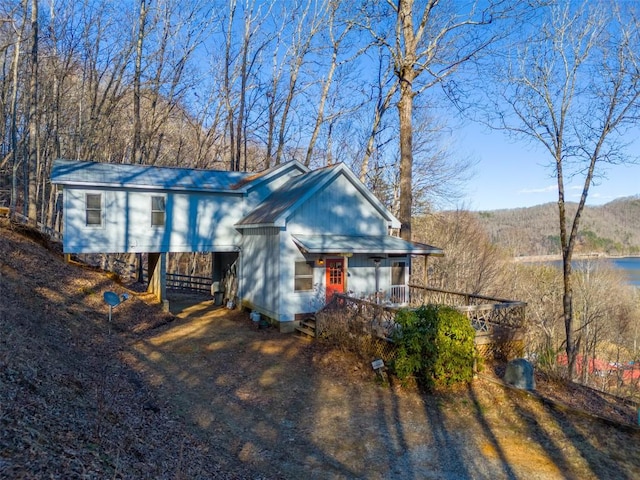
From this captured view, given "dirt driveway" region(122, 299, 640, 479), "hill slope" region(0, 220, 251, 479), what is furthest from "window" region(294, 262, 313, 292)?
"hill slope" region(0, 220, 251, 479)

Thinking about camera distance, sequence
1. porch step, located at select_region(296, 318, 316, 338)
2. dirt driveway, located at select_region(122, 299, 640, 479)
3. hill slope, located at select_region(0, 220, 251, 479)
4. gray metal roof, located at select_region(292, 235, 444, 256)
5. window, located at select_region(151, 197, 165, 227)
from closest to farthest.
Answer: hill slope, located at select_region(0, 220, 251, 479)
dirt driveway, located at select_region(122, 299, 640, 479)
porch step, located at select_region(296, 318, 316, 338)
gray metal roof, located at select_region(292, 235, 444, 256)
window, located at select_region(151, 197, 165, 227)

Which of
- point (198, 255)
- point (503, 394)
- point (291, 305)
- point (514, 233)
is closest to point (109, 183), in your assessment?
point (291, 305)

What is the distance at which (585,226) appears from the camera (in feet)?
249

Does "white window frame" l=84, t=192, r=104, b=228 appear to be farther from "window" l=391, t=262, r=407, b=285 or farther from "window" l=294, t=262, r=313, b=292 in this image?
"window" l=391, t=262, r=407, b=285

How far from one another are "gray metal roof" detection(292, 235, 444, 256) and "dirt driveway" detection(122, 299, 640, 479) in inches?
136

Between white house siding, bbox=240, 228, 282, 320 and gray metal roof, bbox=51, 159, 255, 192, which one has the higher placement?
gray metal roof, bbox=51, 159, 255, 192

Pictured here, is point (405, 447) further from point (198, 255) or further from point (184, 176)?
point (198, 255)

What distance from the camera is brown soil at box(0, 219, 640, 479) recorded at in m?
4.94

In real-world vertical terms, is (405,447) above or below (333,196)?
below

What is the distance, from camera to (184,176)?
1631cm

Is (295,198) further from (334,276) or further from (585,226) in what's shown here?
(585,226)

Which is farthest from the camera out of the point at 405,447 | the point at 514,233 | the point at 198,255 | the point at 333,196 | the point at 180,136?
the point at 514,233

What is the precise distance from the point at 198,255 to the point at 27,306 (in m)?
26.8

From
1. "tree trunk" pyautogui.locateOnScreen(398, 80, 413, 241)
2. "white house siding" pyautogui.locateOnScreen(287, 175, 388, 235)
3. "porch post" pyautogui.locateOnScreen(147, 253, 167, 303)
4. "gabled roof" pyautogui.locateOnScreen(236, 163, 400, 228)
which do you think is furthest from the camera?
"porch post" pyautogui.locateOnScreen(147, 253, 167, 303)
